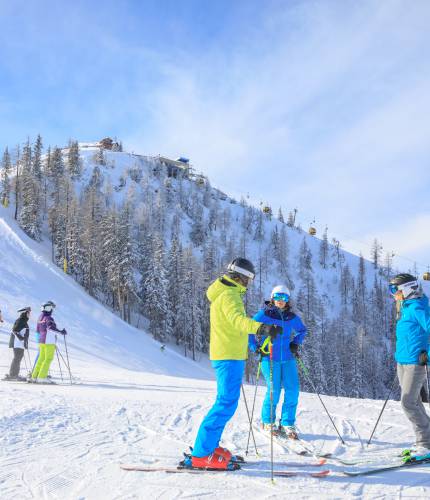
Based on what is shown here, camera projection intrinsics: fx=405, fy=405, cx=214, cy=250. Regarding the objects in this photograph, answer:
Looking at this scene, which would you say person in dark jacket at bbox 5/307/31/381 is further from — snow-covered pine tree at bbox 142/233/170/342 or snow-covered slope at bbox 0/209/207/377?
snow-covered pine tree at bbox 142/233/170/342

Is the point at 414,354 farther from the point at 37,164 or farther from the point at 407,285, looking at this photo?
the point at 37,164

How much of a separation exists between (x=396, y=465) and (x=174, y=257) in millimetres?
49230

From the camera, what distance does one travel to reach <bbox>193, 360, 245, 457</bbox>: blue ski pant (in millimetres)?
4090

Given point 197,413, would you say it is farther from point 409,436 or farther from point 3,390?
point 3,390

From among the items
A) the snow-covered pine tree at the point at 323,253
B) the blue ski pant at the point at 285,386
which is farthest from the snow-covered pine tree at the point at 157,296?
the snow-covered pine tree at the point at 323,253

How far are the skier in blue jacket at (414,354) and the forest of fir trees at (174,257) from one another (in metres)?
1.85

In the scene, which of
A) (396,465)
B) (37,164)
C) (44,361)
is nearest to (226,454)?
(396,465)

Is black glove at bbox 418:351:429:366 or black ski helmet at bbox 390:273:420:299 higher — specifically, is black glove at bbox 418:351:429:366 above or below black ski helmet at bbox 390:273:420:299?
below

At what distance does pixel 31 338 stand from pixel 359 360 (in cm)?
5127

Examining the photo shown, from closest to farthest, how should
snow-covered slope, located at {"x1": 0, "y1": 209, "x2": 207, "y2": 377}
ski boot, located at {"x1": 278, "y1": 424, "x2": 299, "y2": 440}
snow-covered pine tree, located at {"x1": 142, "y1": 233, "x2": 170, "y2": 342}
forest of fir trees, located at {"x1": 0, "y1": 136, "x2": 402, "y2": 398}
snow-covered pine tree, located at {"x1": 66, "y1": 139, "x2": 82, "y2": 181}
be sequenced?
ski boot, located at {"x1": 278, "y1": 424, "x2": 299, "y2": 440} < snow-covered slope, located at {"x1": 0, "y1": 209, "x2": 207, "y2": 377} < snow-covered pine tree, located at {"x1": 142, "y1": 233, "x2": 170, "y2": 342} < forest of fir trees, located at {"x1": 0, "y1": 136, "x2": 402, "y2": 398} < snow-covered pine tree, located at {"x1": 66, "y1": 139, "x2": 82, "y2": 181}

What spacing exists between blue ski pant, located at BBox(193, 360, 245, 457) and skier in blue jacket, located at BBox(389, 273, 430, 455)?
2.08 meters

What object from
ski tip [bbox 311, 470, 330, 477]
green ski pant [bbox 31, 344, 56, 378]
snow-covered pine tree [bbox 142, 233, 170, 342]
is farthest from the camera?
snow-covered pine tree [bbox 142, 233, 170, 342]

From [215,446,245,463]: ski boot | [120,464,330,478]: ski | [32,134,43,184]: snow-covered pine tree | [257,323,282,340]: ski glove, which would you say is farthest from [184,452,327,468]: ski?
[32,134,43,184]: snow-covered pine tree

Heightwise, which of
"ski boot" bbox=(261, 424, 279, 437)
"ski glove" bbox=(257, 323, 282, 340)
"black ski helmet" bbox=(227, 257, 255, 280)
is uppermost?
"black ski helmet" bbox=(227, 257, 255, 280)
